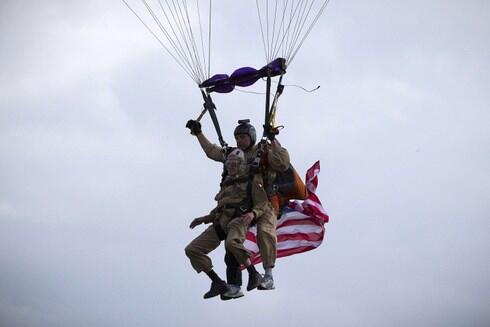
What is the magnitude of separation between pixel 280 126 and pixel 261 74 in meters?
1.29

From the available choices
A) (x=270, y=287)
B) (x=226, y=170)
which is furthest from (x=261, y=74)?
(x=270, y=287)

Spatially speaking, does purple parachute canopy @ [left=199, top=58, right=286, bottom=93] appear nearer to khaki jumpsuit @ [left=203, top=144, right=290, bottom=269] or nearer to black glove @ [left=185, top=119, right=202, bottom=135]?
black glove @ [left=185, top=119, right=202, bottom=135]

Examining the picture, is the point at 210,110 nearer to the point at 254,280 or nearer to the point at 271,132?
the point at 271,132

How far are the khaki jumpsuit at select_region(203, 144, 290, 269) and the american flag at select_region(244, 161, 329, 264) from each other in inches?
54.8

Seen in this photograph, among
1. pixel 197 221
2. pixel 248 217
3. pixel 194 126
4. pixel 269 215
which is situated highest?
pixel 194 126

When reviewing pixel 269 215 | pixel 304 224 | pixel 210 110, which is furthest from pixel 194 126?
pixel 304 224

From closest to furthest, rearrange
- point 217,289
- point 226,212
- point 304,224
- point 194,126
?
point 217,289
point 226,212
point 194,126
point 304,224

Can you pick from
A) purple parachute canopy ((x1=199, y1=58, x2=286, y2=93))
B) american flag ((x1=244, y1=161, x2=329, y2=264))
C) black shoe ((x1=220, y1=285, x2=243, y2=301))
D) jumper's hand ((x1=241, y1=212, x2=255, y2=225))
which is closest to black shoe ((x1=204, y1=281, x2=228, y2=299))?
black shoe ((x1=220, y1=285, x2=243, y2=301))

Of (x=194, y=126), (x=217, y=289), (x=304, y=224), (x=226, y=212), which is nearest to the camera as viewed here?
(x=217, y=289)

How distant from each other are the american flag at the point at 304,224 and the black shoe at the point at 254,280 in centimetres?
195

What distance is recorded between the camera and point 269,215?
Result: 1340 cm

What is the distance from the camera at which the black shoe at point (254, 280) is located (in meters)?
12.9

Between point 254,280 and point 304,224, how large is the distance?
238cm

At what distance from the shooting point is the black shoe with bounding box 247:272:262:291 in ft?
42.3
